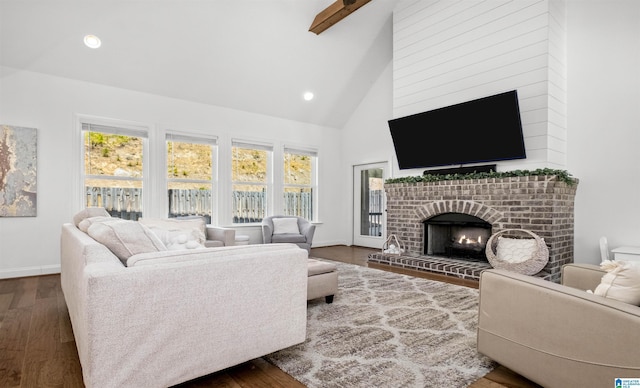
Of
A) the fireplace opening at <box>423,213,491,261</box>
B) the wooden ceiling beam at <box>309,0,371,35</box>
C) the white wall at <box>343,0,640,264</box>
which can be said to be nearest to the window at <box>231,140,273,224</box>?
the wooden ceiling beam at <box>309,0,371,35</box>

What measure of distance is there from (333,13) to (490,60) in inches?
86.6

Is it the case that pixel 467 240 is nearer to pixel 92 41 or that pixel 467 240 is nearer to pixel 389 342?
pixel 389 342

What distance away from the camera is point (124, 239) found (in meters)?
1.83

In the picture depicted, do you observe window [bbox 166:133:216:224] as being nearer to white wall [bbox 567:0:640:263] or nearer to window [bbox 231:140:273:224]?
window [bbox 231:140:273:224]

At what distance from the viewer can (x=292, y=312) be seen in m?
1.96

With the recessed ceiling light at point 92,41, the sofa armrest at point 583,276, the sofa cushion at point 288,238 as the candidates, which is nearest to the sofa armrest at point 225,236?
the sofa cushion at point 288,238

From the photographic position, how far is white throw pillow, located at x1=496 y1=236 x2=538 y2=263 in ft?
13.0

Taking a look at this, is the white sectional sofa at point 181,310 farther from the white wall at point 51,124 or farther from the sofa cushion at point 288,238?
the sofa cushion at point 288,238

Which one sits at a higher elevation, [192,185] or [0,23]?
[0,23]

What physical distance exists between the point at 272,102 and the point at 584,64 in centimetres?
453

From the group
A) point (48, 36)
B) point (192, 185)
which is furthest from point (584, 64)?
point (48, 36)

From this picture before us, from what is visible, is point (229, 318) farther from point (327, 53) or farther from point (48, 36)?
point (327, 53)

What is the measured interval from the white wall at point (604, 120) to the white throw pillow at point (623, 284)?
3.07 metres

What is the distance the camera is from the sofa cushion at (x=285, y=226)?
5.83m
